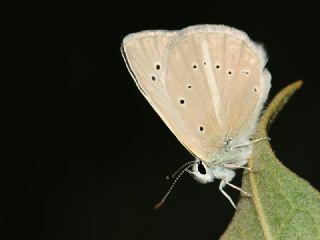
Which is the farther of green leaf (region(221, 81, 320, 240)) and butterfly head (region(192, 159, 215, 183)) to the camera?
butterfly head (region(192, 159, 215, 183))

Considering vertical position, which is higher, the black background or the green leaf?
the green leaf

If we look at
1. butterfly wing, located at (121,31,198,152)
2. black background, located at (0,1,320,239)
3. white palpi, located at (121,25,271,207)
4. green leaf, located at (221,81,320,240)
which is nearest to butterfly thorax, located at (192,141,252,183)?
white palpi, located at (121,25,271,207)

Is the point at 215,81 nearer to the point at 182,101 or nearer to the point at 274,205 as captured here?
the point at 182,101

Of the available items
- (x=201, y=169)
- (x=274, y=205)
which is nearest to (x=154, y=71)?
(x=201, y=169)

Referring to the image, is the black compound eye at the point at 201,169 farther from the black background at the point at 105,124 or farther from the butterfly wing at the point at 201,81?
the black background at the point at 105,124

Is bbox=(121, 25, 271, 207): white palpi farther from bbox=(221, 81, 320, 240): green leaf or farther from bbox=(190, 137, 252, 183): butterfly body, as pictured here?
bbox=(221, 81, 320, 240): green leaf

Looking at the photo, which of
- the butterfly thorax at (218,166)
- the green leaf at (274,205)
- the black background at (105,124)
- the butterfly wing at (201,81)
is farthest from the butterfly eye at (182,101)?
the black background at (105,124)
